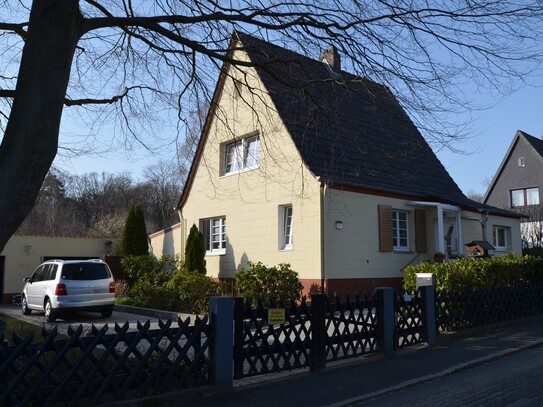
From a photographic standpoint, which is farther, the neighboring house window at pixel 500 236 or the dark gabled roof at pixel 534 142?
the dark gabled roof at pixel 534 142

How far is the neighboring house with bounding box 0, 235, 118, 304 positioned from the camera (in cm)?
2145

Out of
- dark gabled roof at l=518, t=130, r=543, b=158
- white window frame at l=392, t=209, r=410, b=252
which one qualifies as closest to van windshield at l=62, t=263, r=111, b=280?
white window frame at l=392, t=209, r=410, b=252

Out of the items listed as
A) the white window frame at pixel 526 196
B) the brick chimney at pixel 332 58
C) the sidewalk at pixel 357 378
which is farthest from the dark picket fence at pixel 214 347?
the white window frame at pixel 526 196

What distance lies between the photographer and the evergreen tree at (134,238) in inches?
910

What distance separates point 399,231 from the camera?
18.1 m

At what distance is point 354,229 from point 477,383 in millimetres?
9265

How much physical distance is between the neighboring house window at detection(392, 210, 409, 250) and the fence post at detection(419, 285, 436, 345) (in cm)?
746

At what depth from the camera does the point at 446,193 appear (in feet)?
66.2

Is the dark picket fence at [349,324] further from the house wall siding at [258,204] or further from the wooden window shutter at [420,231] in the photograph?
the wooden window shutter at [420,231]

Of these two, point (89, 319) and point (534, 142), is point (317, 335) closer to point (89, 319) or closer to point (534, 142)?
point (89, 319)

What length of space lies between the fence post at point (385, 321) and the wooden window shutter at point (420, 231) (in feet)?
30.9

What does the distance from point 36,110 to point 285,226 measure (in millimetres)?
12660

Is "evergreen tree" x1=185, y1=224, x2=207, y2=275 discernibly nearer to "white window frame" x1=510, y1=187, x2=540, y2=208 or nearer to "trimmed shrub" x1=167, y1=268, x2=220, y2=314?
"trimmed shrub" x1=167, y1=268, x2=220, y2=314

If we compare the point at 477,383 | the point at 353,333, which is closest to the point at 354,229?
the point at 353,333
